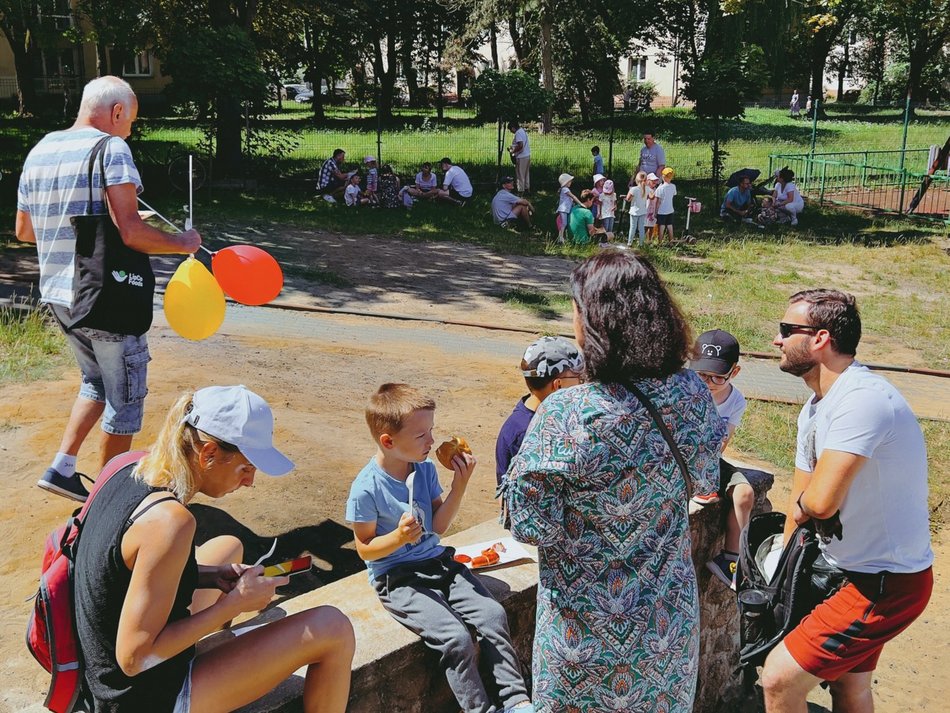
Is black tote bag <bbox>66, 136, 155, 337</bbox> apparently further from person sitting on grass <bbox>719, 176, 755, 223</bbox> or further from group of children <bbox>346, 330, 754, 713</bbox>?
person sitting on grass <bbox>719, 176, 755, 223</bbox>

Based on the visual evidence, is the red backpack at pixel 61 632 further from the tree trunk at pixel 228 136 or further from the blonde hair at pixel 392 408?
the tree trunk at pixel 228 136

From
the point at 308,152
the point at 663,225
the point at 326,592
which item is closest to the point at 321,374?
the point at 326,592

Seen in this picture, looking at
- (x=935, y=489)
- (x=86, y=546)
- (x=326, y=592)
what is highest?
(x=86, y=546)

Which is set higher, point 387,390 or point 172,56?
point 172,56

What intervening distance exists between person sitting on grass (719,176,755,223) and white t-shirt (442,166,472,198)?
497cm

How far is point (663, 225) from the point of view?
1598 centimetres

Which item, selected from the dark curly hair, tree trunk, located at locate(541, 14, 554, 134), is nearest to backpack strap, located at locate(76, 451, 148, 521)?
the dark curly hair

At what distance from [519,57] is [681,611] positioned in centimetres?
3558

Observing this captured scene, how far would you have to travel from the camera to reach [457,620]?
307 cm

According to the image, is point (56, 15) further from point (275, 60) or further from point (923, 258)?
point (923, 258)

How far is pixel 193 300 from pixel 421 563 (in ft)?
6.45

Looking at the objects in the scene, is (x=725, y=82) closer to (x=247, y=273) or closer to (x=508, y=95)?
(x=508, y=95)

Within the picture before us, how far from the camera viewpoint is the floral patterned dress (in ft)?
7.60

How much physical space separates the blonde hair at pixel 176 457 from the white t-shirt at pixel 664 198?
1381 cm
